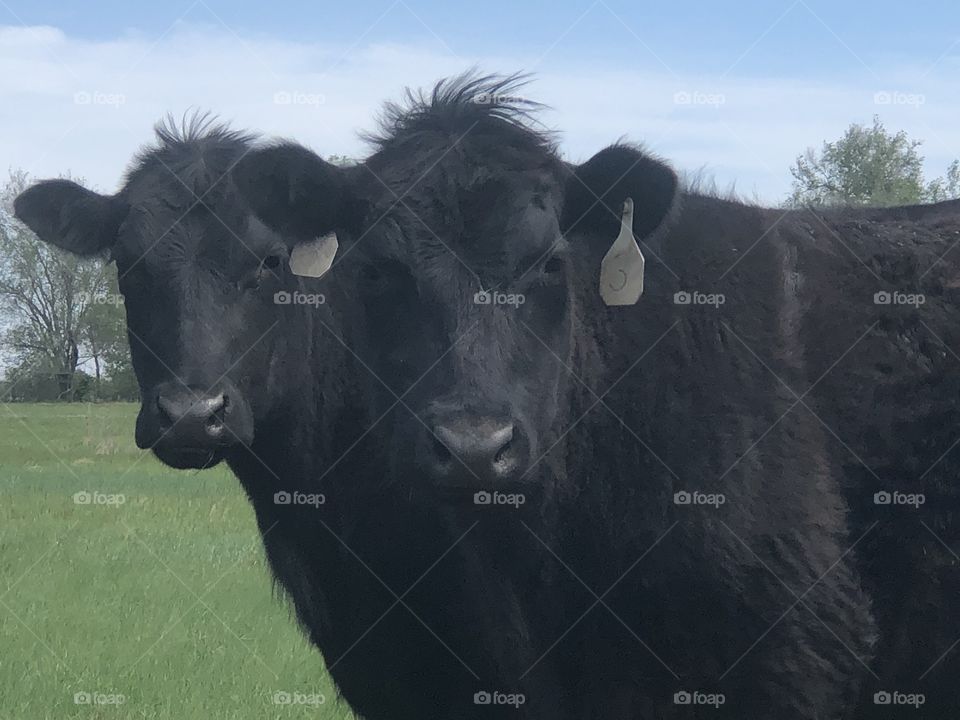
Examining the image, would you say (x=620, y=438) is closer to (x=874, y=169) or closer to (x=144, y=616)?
(x=144, y=616)

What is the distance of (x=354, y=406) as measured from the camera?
5555mm

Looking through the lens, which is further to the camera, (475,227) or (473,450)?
(475,227)

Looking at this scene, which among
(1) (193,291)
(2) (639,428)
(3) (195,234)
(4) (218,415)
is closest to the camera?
(2) (639,428)

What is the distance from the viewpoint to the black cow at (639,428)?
4.11 meters

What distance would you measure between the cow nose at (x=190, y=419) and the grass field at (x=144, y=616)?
1.52m

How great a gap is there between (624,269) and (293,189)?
1517 mm

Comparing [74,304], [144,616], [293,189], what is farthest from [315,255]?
[74,304]

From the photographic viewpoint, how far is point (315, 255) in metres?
5.09

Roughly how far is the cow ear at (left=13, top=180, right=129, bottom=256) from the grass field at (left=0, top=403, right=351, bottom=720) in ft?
8.11

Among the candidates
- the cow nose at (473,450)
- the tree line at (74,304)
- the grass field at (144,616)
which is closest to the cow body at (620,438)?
the cow nose at (473,450)

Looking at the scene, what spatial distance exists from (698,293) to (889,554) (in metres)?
1.36

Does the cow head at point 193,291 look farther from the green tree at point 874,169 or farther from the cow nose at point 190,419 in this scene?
the green tree at point 874,169

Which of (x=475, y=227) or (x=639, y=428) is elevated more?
(x=475, y=227)

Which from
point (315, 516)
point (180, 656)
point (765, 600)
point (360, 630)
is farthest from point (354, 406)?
point (180, 656)
